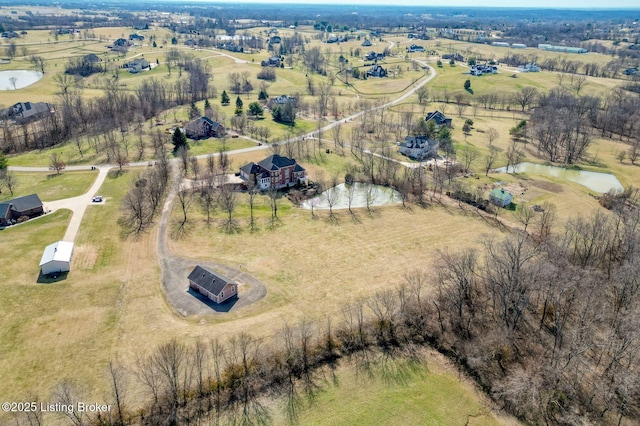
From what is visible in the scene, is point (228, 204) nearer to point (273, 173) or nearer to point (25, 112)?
point (273, 173)

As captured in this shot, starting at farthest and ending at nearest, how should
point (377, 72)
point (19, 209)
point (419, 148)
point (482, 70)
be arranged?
point (377, 72), point (482, 70), point (419, 148), point (19, 209)

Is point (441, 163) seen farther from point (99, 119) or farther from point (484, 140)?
point (99, 119)

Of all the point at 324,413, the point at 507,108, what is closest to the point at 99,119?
the point at 324,413

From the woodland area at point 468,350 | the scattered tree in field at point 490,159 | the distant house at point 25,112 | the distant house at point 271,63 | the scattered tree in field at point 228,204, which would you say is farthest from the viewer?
the distant house at point 271,63

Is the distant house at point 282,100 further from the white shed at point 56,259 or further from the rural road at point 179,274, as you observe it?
the white shed at point 56,259

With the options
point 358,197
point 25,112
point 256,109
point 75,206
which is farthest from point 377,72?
point 75,206

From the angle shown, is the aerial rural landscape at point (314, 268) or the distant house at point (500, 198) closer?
the aerial rural landscape at point (314, 268)

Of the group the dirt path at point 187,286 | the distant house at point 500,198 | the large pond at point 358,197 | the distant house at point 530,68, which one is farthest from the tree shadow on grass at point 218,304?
the distant house at point 530,68
